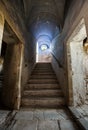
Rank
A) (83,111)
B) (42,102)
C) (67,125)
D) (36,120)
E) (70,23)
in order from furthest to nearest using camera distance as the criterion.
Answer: (42,102) < (70,23) < (83,111) < (36,120) < (67,125)

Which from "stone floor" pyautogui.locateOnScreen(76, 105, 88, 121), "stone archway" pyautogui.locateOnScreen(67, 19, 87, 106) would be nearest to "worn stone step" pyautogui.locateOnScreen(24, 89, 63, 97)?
"stone archway" pyautogui.locateOnScreen(67, 19, 87, 106)

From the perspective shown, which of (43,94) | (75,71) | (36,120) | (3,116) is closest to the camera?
(36,120)

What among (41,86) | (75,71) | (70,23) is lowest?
(41,86)

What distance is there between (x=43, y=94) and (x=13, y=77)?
104 cm

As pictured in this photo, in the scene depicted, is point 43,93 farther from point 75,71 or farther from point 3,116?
point 3,116

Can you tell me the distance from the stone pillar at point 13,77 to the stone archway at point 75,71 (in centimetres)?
120

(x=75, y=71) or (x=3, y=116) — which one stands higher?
(x=75, y=71)

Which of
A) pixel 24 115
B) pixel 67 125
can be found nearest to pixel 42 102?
pixel 24 115

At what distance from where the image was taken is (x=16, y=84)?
267 centimetres

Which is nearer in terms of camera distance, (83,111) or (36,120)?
(36,120)

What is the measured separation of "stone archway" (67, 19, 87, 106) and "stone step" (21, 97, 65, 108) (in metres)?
0.36

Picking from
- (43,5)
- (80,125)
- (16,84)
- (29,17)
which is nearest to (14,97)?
(16,84)

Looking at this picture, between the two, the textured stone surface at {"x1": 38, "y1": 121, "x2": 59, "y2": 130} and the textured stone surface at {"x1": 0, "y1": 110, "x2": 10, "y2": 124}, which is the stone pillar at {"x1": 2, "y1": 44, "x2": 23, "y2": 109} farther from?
the textured stone surface at {"x1": 38, "y1": 121, "x2": 59, "y2": 130}

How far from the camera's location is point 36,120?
2.03 m
